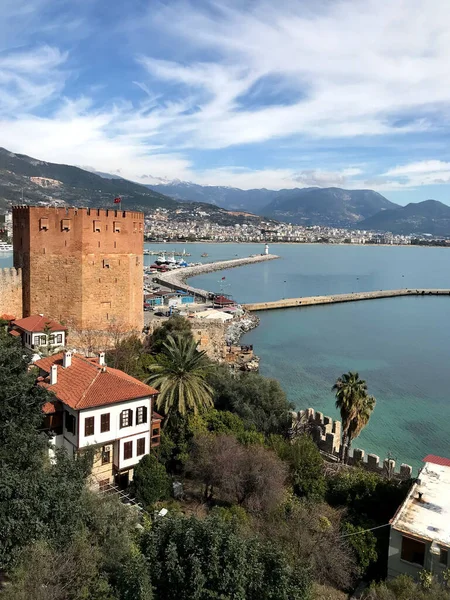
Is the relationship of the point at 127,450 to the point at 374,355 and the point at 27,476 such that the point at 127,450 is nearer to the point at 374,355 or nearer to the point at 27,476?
the point at 27,476

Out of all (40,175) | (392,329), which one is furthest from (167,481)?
(40,175)

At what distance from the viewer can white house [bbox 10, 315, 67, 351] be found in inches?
653

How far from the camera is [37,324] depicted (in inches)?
671

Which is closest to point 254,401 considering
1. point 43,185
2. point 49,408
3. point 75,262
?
point 49,408

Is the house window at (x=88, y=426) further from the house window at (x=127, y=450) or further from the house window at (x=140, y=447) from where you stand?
the house window at (x=140, y=447)

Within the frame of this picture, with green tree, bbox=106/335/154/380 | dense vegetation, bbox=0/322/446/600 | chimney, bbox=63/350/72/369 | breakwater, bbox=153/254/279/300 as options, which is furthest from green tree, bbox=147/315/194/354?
breakwater, bbox=153/254/279/300

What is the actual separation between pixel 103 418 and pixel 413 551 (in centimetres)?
670

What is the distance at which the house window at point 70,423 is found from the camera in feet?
36.4

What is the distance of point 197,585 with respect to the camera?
5965 millimetres

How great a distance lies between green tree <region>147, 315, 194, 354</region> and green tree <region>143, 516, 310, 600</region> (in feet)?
41.3

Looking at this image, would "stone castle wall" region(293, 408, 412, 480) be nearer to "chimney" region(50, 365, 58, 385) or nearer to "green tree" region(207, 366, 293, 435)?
"green tree" region(207, 366, 293, 435)

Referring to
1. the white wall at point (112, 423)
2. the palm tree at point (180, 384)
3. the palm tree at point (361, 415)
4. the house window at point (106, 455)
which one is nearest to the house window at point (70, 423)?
the white wall at point (112, 423)

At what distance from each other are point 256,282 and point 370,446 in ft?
186

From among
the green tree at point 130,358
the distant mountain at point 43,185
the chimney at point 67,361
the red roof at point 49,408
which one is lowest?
the green tree at point 130,358
